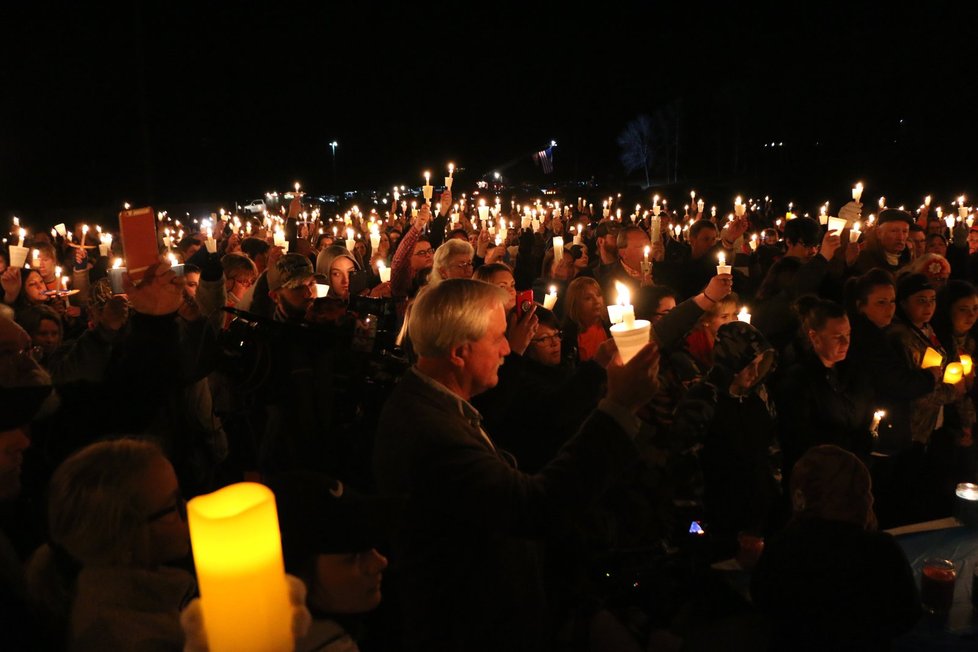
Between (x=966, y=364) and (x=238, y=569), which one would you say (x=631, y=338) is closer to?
(x=238, y=569)

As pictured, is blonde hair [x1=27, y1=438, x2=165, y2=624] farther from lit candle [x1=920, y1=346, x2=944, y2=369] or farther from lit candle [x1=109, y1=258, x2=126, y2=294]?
lit candle [x1=920, y1=346, x2=944, y2=369]

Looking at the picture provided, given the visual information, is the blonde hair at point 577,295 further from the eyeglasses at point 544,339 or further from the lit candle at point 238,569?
the lit candle at point 238,569

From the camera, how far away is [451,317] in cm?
204

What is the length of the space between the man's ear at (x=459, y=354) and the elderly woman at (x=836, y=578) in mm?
1392

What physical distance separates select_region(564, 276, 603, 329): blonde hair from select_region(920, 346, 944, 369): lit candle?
7.18ft

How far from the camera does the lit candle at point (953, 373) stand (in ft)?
16.1

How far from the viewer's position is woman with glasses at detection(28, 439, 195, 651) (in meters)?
1.68

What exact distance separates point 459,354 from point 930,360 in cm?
416

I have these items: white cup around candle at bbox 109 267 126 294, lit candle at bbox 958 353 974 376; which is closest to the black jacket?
lit candle at bbox 958 353 974 376

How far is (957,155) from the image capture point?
1017 inches

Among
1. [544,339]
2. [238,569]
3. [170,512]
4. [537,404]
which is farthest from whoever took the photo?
[544,339]

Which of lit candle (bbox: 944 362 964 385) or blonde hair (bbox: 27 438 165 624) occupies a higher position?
blonde hair (bbox: 27 438 165 624)

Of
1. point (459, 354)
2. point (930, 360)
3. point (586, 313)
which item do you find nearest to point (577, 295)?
point (586, 313)

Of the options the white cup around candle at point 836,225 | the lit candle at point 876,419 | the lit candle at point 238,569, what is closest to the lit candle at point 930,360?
the lit candle at point 876,419
